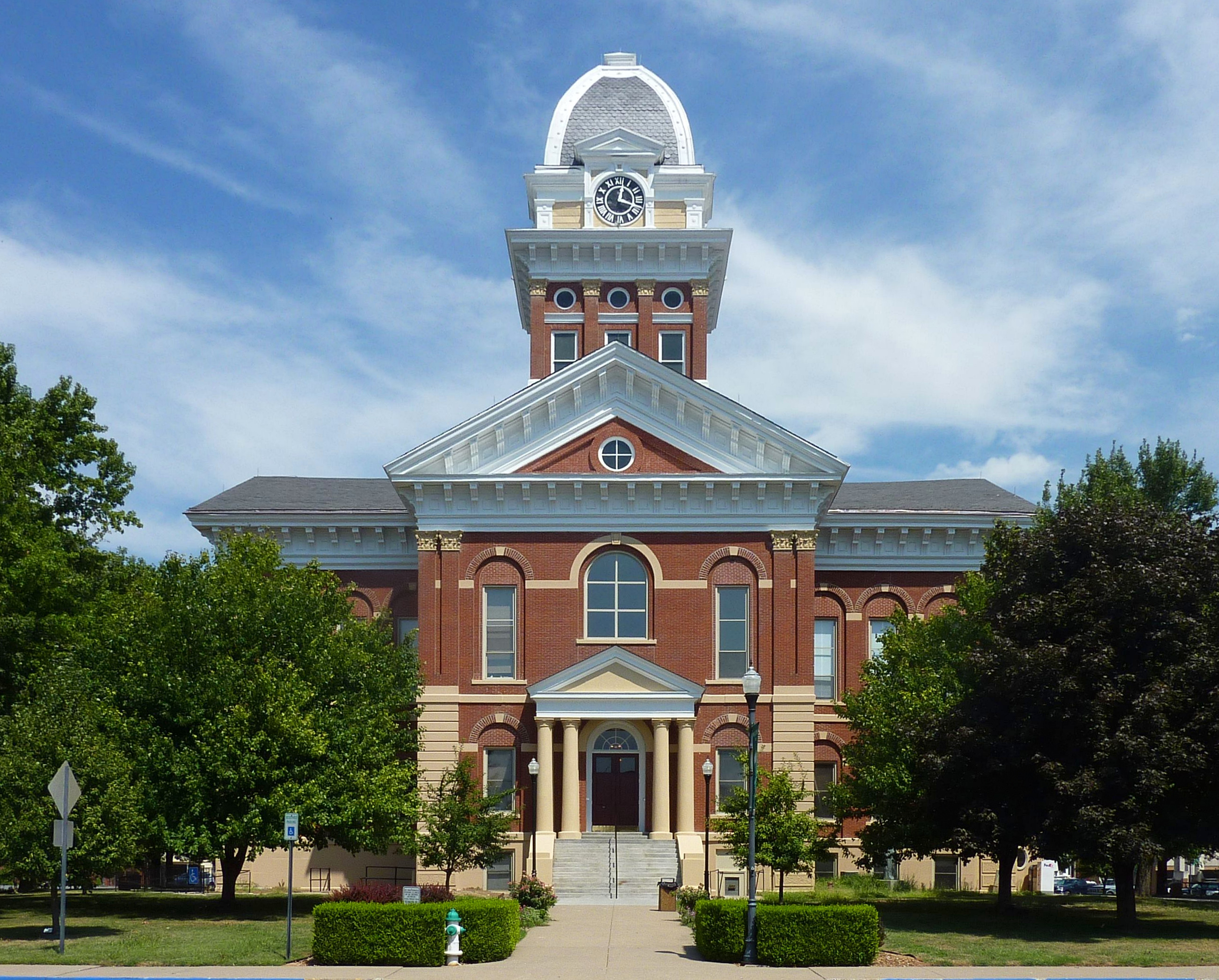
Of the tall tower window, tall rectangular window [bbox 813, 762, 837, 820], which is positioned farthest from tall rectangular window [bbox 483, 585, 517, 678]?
the tall tower window

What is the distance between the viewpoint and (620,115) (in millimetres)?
54469

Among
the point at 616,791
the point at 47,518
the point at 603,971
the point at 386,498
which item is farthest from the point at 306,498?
the point at 603,971

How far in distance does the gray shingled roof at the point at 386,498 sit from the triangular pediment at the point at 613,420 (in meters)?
4.36

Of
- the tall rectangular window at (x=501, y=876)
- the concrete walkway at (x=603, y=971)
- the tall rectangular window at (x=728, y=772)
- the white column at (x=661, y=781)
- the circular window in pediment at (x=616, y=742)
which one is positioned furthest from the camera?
the circular window in pediment at (x=616, y=742)

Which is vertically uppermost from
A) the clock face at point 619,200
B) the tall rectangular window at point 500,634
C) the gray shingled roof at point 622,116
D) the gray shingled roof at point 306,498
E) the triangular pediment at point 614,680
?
the gray shingled roof at point 622,116

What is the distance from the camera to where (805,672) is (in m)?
40.4

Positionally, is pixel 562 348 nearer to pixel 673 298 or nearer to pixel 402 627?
pixel 673 298

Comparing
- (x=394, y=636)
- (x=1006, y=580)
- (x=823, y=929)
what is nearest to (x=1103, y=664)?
(x=1006, y=580)

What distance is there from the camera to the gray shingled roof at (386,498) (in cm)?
4556

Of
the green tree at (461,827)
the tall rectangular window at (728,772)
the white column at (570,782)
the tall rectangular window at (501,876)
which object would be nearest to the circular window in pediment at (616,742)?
the white column at (570,782)

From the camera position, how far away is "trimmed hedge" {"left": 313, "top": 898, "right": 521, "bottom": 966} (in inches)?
917

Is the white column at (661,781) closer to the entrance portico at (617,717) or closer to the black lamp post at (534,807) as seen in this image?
the entrance portico at (617,717)

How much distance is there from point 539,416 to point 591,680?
8.00 metres

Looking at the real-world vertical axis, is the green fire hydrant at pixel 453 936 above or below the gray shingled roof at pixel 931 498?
below
